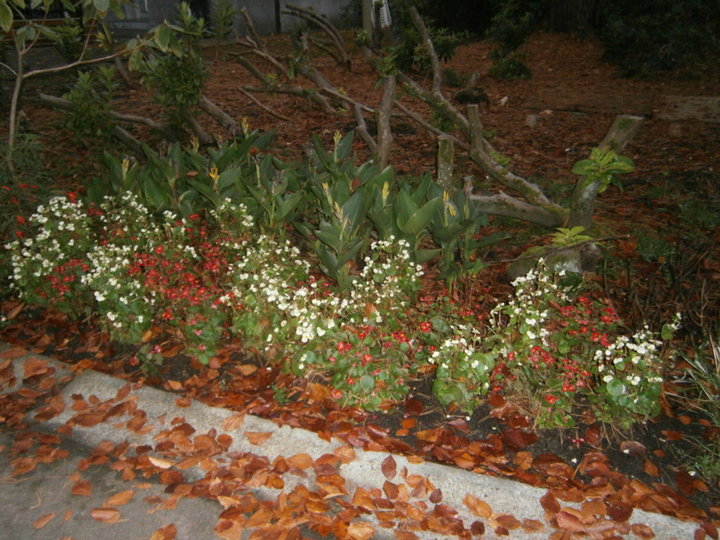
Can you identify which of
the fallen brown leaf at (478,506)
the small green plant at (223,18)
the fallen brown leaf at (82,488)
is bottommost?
the fallen brown leaf at (82,488)

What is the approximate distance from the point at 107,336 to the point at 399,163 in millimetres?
3409

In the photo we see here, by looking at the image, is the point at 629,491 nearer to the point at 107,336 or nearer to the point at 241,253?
the point at 241,253

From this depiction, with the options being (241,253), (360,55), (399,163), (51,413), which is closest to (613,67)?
(360,55)

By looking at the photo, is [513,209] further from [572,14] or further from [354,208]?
[572,14]

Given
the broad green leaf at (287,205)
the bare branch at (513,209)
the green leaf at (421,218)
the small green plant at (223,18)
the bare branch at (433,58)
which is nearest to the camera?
the green leaf at (421,218)

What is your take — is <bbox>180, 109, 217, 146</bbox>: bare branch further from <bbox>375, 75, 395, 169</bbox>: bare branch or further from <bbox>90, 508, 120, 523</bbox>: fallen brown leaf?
<bbox>90, 508, 120, 523</bbox>: fallen brown leaf

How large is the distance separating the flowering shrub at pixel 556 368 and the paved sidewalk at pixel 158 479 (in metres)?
0.45

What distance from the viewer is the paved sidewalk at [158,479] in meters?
2.34

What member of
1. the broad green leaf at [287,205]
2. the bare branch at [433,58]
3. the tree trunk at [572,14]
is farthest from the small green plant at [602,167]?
the tree trunk at [572,14]

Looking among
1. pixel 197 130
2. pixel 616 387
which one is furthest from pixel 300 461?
pixel 197 130

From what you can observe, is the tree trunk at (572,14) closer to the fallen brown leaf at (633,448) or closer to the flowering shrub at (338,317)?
the flowering shrub at (338,317)

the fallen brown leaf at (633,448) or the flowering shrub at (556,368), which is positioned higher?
the flowering shrub at (556,368)

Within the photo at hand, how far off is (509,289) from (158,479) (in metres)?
2.45

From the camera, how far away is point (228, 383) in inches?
125
